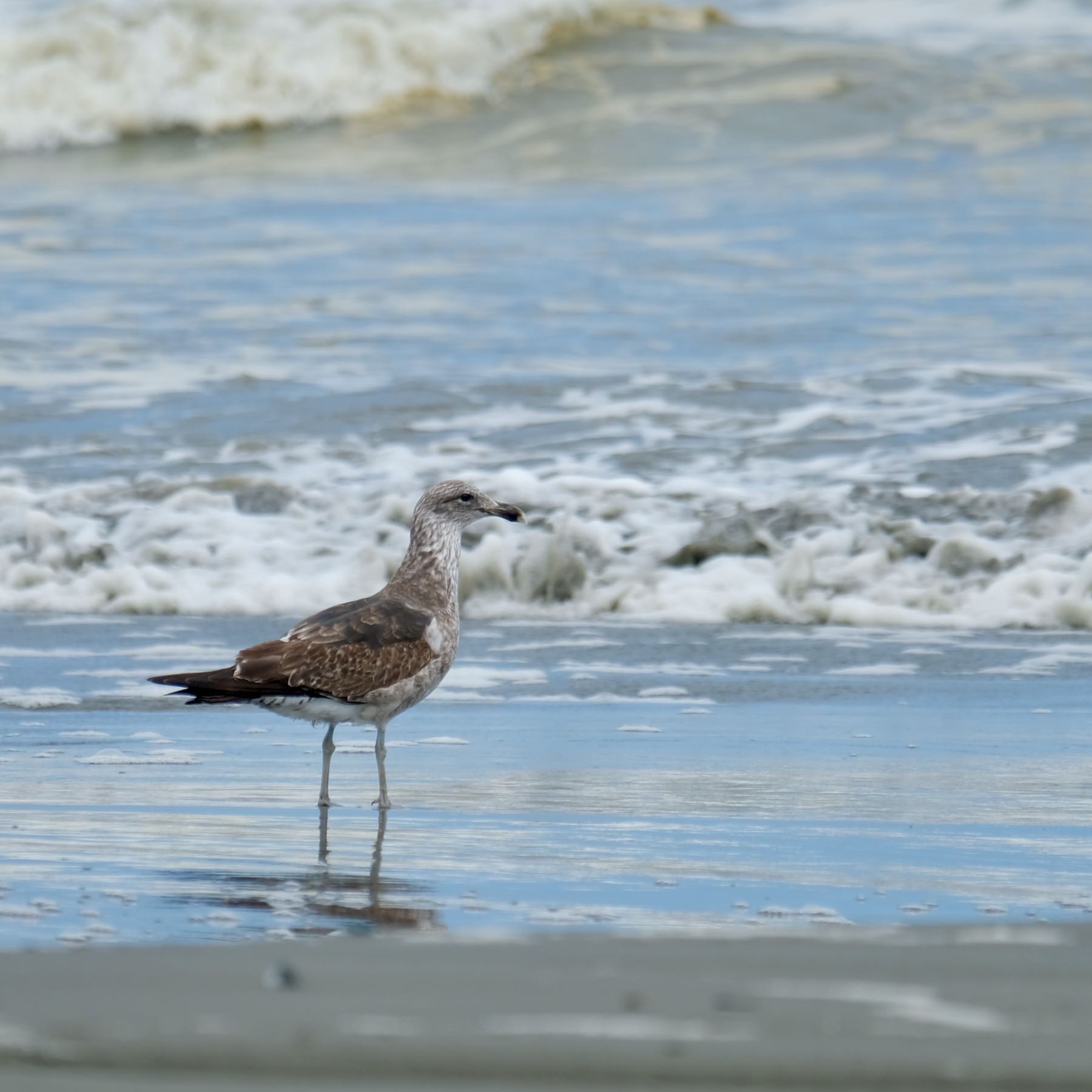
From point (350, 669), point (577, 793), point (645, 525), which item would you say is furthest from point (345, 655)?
point (645, 525)

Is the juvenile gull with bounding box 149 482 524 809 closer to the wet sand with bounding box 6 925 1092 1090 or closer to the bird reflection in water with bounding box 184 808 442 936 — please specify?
the bird reflection in water with bounding box 184 808 442 936

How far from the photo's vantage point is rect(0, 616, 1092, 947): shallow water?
4051 millimetres

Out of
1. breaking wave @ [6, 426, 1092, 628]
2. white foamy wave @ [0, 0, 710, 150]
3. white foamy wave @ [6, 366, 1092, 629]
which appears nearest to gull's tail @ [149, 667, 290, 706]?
white foamy wave @ [6, 366, 1092, 629]

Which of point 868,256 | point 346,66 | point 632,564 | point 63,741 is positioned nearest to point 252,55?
point 346,66

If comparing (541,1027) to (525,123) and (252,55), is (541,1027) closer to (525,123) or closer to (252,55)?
(525,123)

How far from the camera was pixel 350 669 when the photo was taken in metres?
5.39

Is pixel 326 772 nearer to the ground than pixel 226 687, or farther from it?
nearer to the ground

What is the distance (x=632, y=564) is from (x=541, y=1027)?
699 cm

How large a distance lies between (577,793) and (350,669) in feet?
2.46

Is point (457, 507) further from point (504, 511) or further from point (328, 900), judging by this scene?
point (328, 900)

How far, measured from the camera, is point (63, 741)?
241 inches

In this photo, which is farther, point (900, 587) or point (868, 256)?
point (868, 256)

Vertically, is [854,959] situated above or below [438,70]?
below

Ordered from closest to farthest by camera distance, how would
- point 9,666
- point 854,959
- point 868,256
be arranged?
point 854,959, point 9,666, point 868,256
